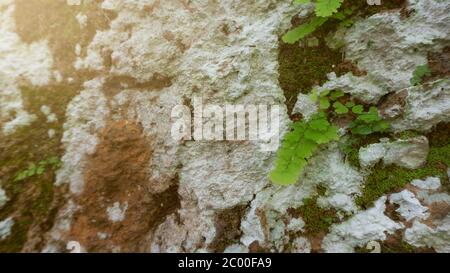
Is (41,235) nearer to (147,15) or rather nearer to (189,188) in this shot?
(189,188)

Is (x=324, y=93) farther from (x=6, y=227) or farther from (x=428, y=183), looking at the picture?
(x=6, y=227)

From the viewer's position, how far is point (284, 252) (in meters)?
→ 3.72

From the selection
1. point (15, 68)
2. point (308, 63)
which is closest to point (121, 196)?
point (15, 68)

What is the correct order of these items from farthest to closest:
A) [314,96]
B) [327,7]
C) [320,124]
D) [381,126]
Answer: [314,96], [381,126], [320,124], [327,7]

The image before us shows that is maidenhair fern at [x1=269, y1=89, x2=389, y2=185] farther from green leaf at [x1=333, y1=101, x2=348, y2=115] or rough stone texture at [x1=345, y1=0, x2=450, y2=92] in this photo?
rough stone texture at [x1=345, y1=0, x2=450, y2=92]

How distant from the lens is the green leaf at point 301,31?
154 inches

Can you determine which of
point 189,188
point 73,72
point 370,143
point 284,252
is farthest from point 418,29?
point 73,72

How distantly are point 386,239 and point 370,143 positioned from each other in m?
1.13

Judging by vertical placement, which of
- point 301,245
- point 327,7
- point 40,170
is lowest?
point 301,245

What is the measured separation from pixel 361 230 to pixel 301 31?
2483mm

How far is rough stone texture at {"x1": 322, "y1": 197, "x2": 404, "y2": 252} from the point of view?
347 cm

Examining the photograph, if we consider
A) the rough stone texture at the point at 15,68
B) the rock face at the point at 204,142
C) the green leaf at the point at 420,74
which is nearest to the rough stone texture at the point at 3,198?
the rock face at the point at 204,142

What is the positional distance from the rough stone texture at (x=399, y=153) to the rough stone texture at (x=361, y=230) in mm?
471

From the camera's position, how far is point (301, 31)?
3.95m
